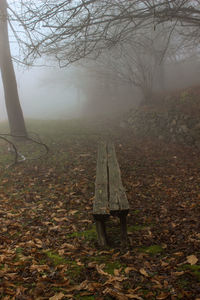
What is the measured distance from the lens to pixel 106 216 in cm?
351

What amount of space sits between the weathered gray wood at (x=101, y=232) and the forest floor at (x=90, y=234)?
0.10m

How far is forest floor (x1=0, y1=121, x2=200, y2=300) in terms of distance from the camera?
273cm

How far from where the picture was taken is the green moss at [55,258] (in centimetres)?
327

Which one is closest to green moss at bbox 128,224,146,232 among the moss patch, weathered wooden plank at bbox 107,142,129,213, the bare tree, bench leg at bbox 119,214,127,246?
bench leg at bbox 119,214,127,246

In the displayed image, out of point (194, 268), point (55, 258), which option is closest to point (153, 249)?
point (194, 268)

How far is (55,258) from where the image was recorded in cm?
339

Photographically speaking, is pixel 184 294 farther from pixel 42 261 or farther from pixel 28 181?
pixel 28 181

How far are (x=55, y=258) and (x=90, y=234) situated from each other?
32.6 inches

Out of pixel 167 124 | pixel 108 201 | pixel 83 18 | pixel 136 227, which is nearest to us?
pixel 108 201

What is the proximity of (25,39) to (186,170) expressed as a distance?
23.6ft

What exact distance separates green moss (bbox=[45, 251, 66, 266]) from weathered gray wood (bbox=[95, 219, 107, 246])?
1.94ft

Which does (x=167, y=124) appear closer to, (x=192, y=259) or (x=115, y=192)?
(x=115, y=192)

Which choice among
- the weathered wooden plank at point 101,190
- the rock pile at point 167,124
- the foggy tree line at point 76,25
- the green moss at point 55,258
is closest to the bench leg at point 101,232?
the weathered wooden plank at point 101,190

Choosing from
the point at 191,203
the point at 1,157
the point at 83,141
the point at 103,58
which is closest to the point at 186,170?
the point at 191,203
